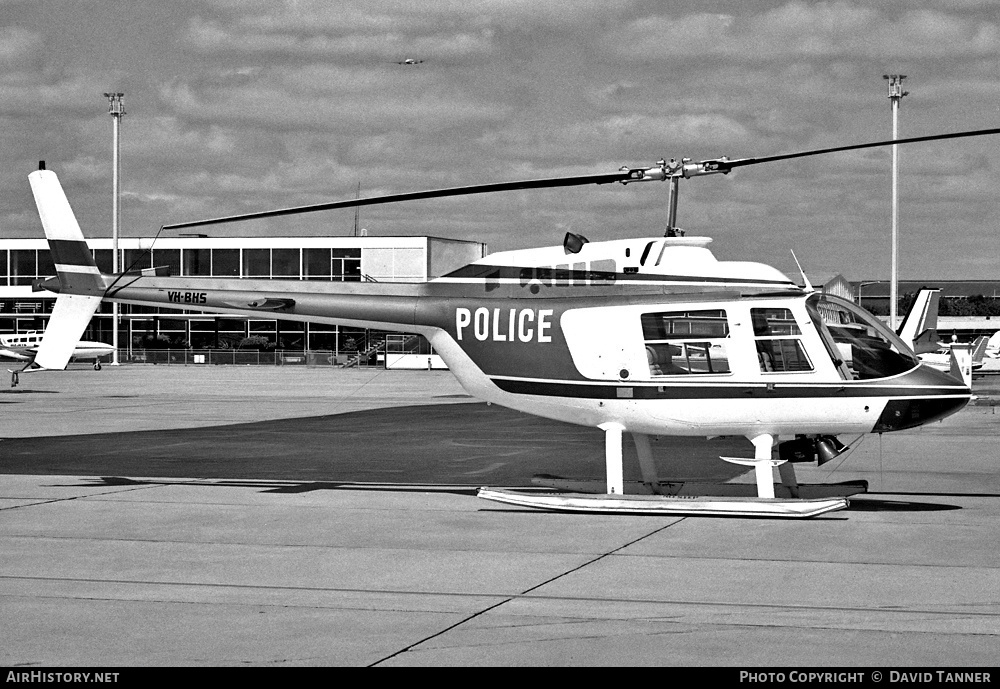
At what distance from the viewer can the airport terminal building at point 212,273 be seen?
87.4m

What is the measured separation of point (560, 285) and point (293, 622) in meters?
7.56

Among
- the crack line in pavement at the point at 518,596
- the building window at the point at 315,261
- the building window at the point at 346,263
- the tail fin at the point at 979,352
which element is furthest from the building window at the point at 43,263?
the crack line in pavement at the point at 518,596

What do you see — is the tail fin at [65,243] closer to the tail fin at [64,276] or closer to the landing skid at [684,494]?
the tail fin at [64,276]

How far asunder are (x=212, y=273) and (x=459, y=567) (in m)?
81.4

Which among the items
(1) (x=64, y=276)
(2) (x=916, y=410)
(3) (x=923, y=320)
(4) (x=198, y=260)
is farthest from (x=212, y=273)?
(2) (x=916, y=410)

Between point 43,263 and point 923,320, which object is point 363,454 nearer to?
point 923,320

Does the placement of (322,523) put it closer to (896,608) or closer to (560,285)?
(560,285)

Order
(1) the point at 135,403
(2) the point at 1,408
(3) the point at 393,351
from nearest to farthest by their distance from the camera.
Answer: (2) the point at 1,408
(1) the point at 135,403
(3) the point at 393,351

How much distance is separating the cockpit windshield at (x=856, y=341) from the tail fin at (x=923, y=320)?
29760mm

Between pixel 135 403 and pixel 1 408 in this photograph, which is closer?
pixel 1 408

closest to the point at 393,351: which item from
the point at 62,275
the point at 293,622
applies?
the point at 62,275

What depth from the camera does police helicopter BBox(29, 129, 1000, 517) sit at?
1396 centimetres

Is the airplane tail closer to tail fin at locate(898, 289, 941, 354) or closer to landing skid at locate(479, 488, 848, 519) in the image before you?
landing skid at locate(479, 488, 848, 519)

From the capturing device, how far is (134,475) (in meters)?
18.4
